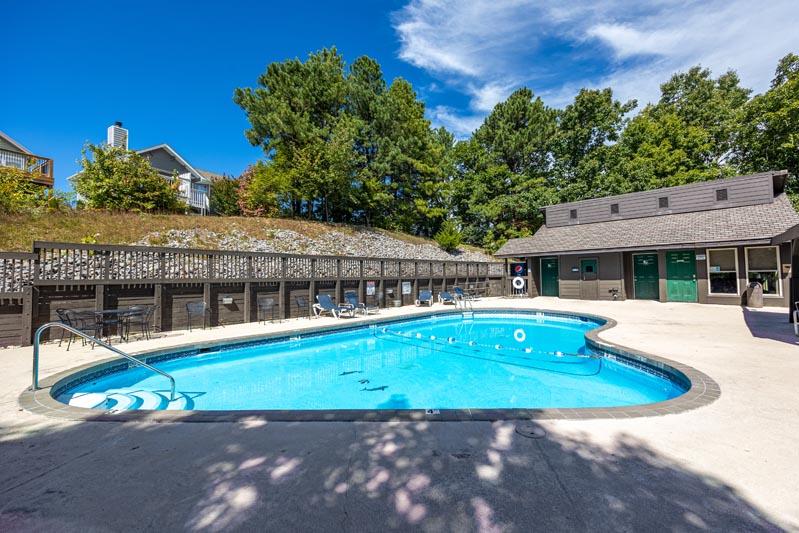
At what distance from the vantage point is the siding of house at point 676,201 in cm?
1406

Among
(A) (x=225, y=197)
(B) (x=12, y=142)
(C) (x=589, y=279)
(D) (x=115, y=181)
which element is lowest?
(C) (x=589, y=279)

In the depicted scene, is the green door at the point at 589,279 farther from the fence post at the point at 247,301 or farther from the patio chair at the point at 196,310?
the patio chair at the point at 196,310

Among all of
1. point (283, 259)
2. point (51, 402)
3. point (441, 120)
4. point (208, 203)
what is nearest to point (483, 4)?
point (283, 259)

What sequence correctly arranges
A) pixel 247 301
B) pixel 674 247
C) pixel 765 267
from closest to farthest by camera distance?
pixel 247 301 → pixel 765 267 → pixel 674 247

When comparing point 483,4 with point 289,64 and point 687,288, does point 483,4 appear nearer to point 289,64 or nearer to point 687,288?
point 687,288

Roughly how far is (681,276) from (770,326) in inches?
264

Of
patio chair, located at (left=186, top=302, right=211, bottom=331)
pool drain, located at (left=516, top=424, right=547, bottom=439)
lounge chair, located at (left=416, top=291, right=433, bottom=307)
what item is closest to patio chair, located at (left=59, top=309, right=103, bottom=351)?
patio chair, located at (left=186, top=302, right=211, bottom=331)

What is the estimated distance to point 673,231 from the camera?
14.3 m

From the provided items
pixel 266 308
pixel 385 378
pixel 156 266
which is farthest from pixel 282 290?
pixel 385 378

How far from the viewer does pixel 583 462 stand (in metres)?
2.47

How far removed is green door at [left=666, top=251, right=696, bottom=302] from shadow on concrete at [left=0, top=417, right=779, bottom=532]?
14947 mm

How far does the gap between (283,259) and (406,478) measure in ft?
32.4

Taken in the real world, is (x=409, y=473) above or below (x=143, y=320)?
below

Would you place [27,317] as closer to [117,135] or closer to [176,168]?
[117,135]
